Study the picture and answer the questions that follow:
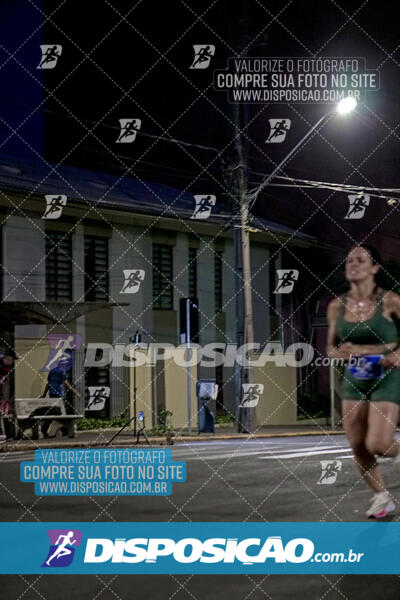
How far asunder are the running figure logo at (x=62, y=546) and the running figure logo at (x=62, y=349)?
1599 cm

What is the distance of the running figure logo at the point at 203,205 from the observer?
14038mm

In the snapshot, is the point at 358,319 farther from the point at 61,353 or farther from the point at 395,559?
the point at 61,353

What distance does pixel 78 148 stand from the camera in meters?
26.6

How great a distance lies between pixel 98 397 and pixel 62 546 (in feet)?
42.4

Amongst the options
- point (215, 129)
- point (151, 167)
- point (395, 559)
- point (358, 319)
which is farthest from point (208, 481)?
point (151, 167)

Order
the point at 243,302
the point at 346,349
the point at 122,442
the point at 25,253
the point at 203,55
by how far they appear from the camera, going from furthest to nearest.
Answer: the point at 25,253 → the point at 243,302 → the point at 122,442 → the point at 203,55 → the point at 346,349

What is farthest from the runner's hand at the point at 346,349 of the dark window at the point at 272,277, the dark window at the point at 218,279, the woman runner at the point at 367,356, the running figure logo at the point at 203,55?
the dark window at the point at 218,279

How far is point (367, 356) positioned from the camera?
5.38m

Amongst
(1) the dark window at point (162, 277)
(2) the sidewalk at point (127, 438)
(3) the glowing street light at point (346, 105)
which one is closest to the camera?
(3) the glowing street light at point (346, 105)

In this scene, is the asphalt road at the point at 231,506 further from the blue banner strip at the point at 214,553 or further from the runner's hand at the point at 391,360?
the runner's hand at the point at 391,360

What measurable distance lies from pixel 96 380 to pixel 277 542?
16.0 metres

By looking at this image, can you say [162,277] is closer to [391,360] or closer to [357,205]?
[357,205]

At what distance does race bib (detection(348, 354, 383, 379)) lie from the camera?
5371mm

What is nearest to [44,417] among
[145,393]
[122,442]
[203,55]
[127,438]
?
[127,438]
